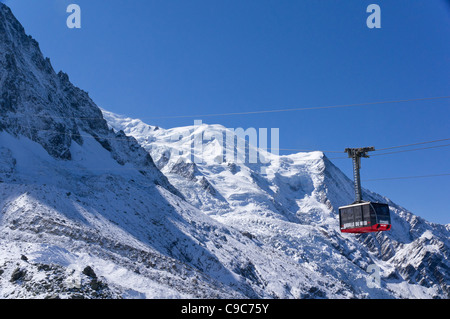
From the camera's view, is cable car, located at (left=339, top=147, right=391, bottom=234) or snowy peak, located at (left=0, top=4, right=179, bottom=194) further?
snowy peak, located at (left=0, top=4, right=179, bottom=194)

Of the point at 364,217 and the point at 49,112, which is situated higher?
the point at 49,112

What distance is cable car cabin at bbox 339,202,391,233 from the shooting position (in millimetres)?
35834

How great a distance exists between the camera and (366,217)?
1422 inches

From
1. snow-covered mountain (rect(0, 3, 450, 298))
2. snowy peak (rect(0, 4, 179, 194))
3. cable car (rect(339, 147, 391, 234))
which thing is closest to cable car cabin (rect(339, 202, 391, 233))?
cable car (rect(339, 147, 391, 234))

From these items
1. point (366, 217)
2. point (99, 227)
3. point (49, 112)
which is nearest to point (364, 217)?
point (366, 217)

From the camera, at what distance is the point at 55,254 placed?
1694 inches

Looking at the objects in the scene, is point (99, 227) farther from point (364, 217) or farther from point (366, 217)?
point (366, 217)

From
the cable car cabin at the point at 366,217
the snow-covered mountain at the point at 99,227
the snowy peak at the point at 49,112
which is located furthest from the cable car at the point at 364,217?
the snowy peak at the point at 49,112

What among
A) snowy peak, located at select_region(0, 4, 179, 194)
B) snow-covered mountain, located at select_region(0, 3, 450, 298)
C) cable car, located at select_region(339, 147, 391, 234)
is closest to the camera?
cable car, located at select_region(339, 147, 391, 234)

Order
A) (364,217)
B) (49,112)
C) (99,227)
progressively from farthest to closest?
(49,112)
(99,227)
(364,217)

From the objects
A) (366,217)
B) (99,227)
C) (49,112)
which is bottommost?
(366,217)

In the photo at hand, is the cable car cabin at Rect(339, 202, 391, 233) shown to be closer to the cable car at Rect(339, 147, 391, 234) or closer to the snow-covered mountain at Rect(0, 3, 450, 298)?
the cable car at Rect(339, 147, 391, 234)

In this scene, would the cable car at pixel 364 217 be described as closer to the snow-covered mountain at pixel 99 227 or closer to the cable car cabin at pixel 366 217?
the cable car cabin at pixel 366 217
